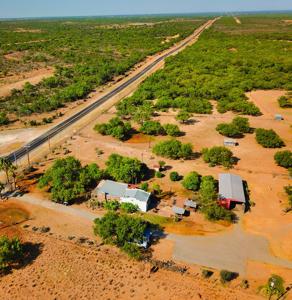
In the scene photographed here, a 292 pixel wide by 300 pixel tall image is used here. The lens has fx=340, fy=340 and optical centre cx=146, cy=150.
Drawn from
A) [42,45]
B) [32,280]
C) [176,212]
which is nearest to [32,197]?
[32,280]

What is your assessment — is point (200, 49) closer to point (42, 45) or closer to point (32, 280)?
point (42, 45)

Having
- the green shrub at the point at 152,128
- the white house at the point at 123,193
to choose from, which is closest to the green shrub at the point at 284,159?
the green shrub at the point at 152,128

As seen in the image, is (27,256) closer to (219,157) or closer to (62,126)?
(219,157)

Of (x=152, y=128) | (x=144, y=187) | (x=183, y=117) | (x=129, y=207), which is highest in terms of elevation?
(x=183, y=117)

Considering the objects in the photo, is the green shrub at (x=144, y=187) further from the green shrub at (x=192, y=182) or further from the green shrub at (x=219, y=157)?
the green shrub at (x=219, y=157)

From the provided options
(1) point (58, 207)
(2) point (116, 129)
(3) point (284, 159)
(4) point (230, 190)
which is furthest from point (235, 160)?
(1) point (58, 207)

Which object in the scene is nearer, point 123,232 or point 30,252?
point 123,232

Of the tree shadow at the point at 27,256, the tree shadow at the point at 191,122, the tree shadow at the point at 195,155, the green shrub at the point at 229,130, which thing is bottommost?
the tree shadow at the point at 27,256
